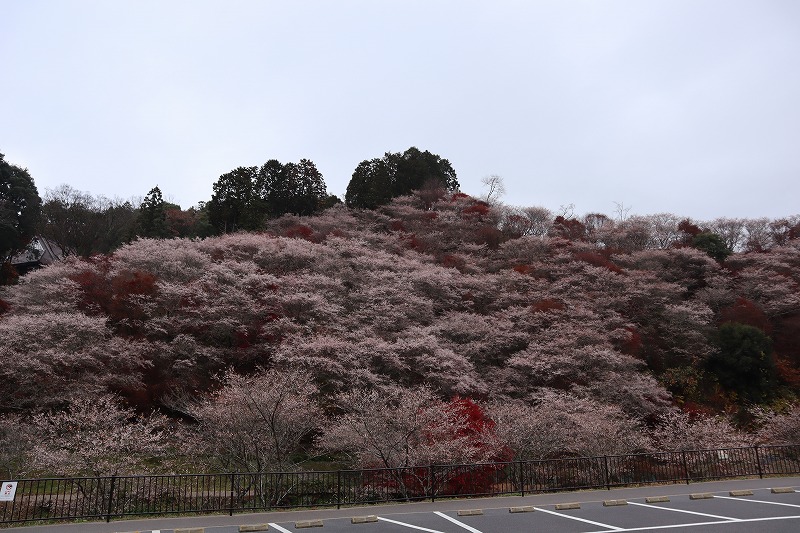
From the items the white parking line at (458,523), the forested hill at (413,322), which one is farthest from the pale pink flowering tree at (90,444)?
the white parking line at (458,523)

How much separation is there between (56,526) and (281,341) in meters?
11.7

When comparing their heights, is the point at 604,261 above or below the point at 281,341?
above

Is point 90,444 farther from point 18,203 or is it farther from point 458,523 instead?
point 18,203

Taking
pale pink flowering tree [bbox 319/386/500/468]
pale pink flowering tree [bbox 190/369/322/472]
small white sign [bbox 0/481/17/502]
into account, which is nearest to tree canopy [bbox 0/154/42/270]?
pale pink flowering tree [bbox 190/369/322/472]

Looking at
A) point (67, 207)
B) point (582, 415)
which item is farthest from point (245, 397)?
point (67, 207)

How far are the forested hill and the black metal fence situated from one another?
3843 mm

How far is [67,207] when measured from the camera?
37.2 m

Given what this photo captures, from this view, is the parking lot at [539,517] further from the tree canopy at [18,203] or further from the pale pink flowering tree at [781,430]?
the tree canopy at [18,203]

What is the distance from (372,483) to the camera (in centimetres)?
1267

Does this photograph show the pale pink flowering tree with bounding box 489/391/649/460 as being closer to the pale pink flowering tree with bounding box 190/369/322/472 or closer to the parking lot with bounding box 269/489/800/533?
the parking lot with bounding box 269/489/800/533

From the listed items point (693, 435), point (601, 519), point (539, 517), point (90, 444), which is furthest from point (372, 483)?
point (693, 435)

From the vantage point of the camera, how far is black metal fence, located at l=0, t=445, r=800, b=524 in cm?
1158

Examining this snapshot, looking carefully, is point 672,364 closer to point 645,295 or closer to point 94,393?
point 645,295

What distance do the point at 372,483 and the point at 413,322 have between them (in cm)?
1182
